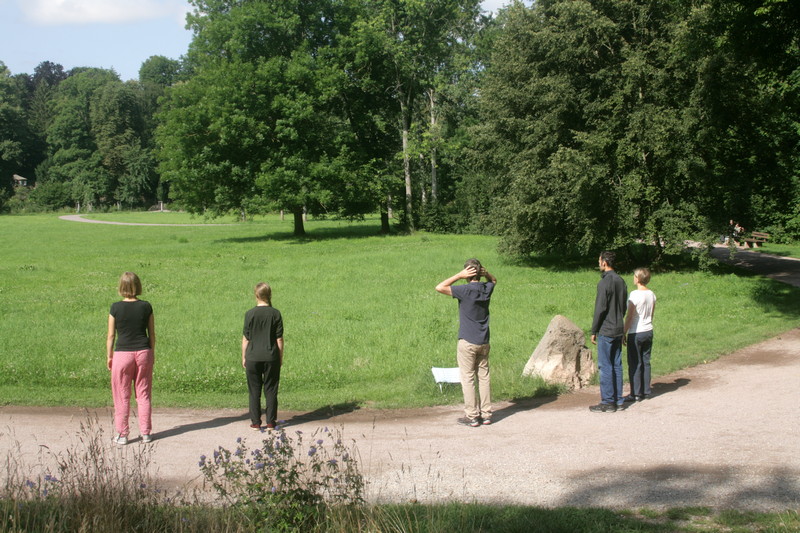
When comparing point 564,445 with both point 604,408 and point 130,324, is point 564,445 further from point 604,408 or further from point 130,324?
point 130,324

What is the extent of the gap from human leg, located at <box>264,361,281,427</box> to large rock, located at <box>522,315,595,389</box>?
436 cm

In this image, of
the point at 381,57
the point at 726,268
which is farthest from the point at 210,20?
the point at 726,268

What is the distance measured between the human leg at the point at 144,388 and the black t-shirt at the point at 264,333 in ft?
4.03

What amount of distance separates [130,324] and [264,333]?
1.65 m

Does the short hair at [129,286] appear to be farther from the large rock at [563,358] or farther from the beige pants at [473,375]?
the large rock at [563,358]

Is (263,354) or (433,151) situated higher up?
(433,151)

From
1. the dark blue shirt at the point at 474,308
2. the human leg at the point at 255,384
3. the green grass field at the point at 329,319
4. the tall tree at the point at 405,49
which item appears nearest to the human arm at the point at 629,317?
the green grass field at the point at 329,319

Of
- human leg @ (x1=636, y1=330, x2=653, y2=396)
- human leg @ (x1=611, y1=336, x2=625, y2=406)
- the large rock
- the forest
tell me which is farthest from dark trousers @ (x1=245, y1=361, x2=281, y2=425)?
the forest

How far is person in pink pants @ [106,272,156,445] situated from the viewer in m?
8.60

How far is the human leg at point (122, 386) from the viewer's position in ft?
28.1

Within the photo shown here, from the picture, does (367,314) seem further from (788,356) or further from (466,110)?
(466,110)

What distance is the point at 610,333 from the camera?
381 inches

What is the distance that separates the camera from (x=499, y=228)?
100 ft


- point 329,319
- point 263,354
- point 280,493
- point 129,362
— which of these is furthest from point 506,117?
point 280,493
